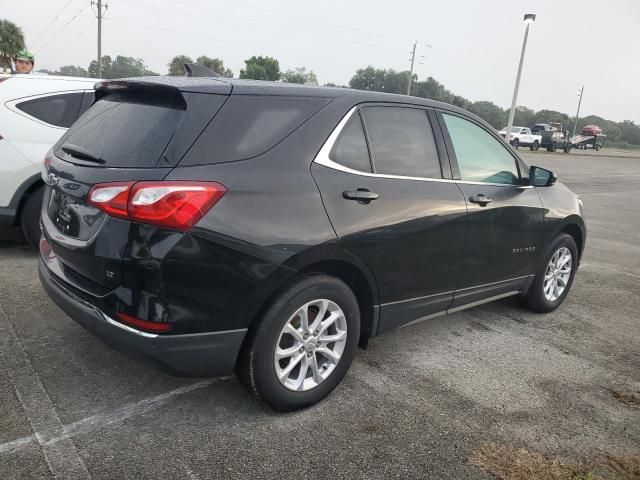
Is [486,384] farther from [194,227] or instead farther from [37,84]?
[37,84]

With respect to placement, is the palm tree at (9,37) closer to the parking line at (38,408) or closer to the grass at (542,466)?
the parking line at (38,408)

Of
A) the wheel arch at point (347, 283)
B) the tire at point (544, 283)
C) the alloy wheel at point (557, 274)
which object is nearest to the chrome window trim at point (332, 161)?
the wheel arch at point (347, 283)

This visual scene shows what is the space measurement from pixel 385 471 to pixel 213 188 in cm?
152

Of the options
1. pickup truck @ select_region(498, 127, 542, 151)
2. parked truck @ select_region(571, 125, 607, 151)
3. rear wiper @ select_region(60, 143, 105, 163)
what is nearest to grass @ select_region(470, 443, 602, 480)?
rear wiper @ select_region(60, 143, 105, 163)

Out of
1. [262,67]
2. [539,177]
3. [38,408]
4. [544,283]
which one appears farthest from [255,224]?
[262,67]

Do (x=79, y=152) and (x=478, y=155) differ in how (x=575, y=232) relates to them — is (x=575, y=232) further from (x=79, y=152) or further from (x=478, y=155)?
(x=79, y=152)

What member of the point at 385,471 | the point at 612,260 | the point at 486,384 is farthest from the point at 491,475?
the point at 612,260

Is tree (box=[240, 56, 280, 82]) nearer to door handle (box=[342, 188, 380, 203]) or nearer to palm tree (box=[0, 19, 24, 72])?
palm tree (box=[0, 19, 24, 72])

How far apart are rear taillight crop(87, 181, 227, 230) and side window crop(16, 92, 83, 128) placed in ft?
10.2

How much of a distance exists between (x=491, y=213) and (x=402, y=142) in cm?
97

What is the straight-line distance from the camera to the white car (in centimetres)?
467

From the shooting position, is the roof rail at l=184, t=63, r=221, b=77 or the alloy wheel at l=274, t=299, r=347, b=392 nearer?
the alloy wheel at l=274, t=299, r=347, b=392

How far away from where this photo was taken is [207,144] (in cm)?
247

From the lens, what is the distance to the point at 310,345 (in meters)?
2.84
